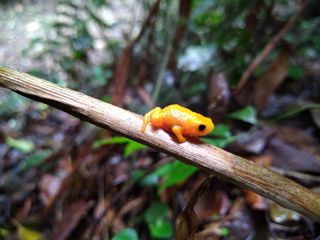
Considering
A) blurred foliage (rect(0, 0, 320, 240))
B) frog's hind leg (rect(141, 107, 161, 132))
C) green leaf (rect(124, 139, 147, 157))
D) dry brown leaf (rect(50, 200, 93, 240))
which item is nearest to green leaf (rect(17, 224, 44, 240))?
blurred foliage (rect(0, 0, 320, 240))

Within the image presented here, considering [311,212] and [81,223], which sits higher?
[81,223]

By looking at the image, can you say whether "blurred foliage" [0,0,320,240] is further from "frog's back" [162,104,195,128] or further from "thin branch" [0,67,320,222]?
"thin branch" [0,67,320,222]

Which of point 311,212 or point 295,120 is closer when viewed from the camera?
point 311,212

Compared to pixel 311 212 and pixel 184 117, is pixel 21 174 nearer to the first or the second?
pixel 184 117

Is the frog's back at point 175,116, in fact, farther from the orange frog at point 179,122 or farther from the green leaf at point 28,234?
the green leaf at point 28,234

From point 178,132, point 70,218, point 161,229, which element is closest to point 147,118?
point 178,132

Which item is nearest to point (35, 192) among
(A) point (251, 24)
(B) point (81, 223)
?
(B) point (81, 223)
